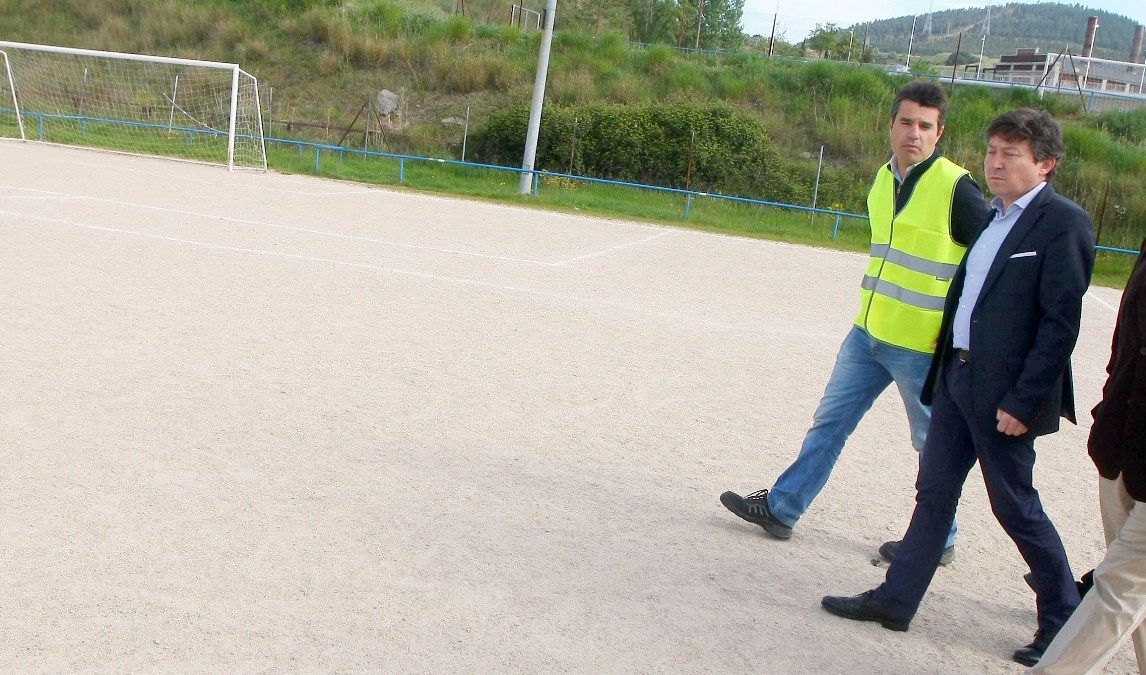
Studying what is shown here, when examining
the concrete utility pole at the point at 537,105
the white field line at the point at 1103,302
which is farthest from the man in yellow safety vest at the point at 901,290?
the concrete utility pole at the point at 537,105

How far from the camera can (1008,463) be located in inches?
141

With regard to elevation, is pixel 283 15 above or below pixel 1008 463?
above

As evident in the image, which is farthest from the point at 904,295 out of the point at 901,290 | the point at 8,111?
the point at 8,111

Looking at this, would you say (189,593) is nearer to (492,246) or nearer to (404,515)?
(404,515)

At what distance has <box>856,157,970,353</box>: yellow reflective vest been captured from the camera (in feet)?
14.0

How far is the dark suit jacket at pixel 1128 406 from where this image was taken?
3.07 metres

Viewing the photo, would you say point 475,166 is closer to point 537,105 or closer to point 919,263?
point 537,105

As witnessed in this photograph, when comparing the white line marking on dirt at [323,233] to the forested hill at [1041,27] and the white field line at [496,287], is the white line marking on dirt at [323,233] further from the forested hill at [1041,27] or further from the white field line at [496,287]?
the forested hill at [1041,27]

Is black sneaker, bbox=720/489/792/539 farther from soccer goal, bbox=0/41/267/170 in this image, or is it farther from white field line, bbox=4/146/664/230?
soccer goal, bbox=0/41/267/170

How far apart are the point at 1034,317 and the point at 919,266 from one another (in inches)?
32.7

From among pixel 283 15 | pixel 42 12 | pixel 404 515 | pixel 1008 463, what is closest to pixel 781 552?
pixel 1008 463

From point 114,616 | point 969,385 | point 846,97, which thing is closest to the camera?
point 114,616

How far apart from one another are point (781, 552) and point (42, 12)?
47294 mm

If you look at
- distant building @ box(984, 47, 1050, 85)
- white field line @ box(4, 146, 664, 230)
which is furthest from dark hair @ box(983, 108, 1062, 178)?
distant building @ box(984, 47, 1050, 85)
